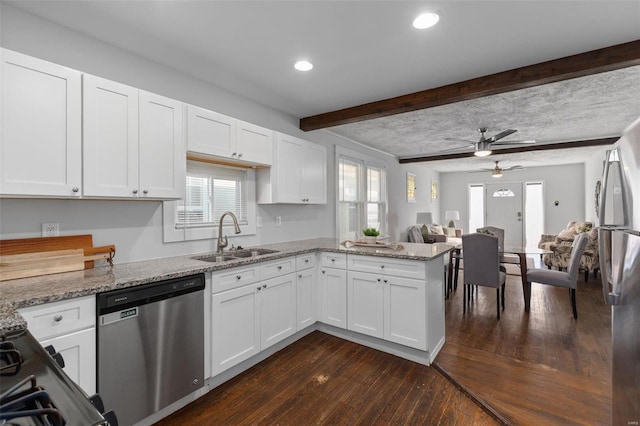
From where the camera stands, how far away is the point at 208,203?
120 inches

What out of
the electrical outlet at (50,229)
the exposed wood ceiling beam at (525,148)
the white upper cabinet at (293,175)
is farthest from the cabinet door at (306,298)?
the exposed wood ceiling beam at (525,148)

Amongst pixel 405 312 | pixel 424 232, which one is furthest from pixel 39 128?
pixel 424 232

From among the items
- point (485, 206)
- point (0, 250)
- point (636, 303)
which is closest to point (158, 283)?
point (0, 250)

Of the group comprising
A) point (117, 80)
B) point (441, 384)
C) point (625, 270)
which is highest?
point (117, 80)

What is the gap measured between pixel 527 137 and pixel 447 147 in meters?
1.28

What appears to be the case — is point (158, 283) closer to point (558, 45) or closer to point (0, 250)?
point (0, 250)

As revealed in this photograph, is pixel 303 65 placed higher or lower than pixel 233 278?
higher

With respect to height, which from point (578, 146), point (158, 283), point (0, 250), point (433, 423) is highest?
point (578, 146)

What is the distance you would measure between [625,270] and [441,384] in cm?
157

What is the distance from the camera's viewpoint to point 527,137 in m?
5.19

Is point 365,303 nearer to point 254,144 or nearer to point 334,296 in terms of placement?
point 334,296

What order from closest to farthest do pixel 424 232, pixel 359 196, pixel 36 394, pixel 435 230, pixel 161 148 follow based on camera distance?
pixel 36 394
pixel 161 148
pixel 359 196
pixel 424 232
pixel 435 230

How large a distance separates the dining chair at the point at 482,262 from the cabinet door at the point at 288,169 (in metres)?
2.13

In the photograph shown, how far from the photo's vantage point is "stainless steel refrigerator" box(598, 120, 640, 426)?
1.22 meters
